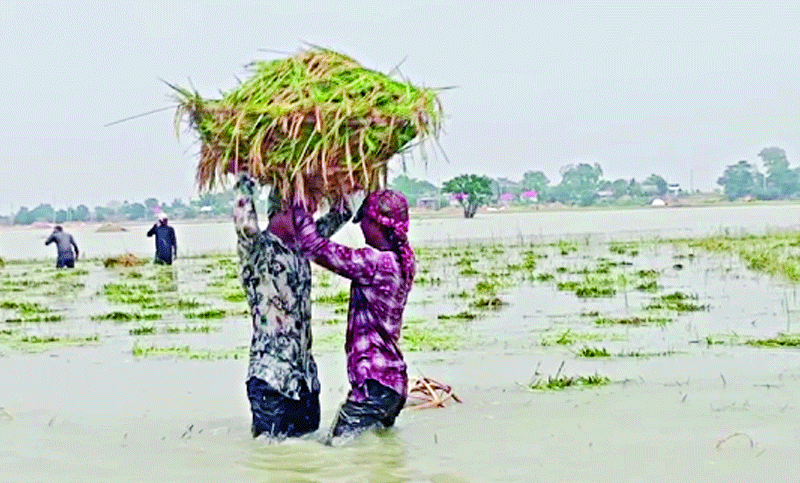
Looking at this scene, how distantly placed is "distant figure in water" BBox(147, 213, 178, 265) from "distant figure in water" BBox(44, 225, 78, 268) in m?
2.16

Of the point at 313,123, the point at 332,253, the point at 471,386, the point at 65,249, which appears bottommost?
the point at 471,386

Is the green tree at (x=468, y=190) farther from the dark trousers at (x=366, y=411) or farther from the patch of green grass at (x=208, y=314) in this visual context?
the dark trousers at (x=366, y=411)

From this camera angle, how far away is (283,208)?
21.0 feet

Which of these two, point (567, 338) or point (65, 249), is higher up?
point (65, 249)

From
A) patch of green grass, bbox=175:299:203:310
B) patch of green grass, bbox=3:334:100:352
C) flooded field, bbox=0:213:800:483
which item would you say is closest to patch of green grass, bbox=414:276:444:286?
flooded field, bbox=0:213:800:483

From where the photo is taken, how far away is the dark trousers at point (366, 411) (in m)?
6.61

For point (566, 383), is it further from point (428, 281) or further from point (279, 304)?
point (428, 281)

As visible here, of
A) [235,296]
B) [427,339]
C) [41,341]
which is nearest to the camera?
[427,339]

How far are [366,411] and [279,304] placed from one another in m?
0.72

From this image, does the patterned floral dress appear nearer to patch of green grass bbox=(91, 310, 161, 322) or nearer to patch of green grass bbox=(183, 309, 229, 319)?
patch of green grass bbox=(183, 309, 229, 319)

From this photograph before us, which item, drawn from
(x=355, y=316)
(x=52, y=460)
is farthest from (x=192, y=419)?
(x=355, y=316)

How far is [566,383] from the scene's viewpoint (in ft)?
28.8

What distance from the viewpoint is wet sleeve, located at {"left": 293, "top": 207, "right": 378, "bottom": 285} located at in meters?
6.28

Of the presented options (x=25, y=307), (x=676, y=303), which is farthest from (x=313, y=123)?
(x=25, y=307)
